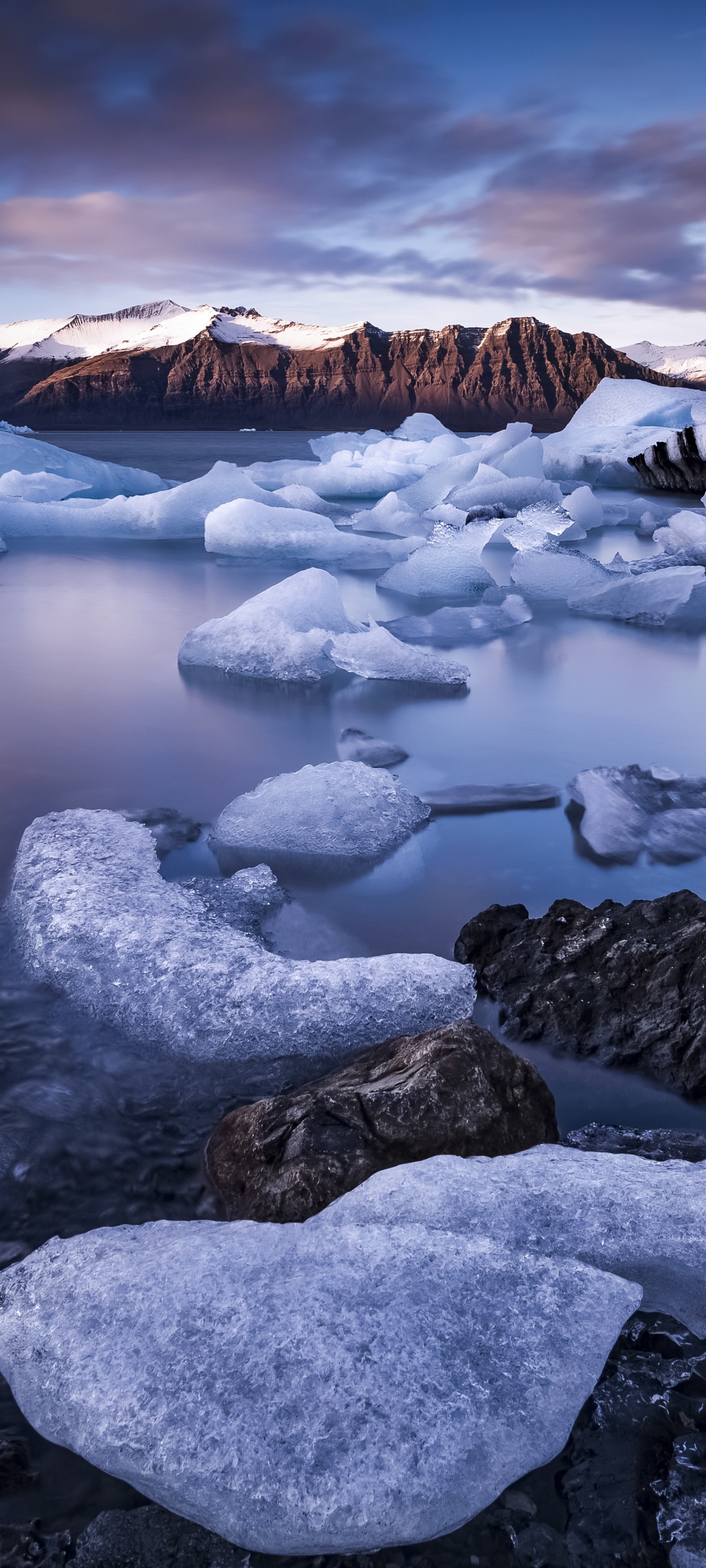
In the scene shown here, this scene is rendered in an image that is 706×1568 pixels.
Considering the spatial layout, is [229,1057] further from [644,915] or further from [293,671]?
[293,671]

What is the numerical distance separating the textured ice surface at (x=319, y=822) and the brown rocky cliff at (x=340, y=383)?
92.2 m

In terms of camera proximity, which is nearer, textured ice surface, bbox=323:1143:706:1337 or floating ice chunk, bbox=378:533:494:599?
textured ice surface, bbox=323:1143:706:1337

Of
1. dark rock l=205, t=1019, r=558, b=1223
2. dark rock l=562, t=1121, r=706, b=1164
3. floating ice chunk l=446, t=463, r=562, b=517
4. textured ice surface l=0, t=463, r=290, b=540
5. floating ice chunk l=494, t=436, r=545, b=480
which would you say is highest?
floating ice chunk l=494, t=436, r=545, b=480

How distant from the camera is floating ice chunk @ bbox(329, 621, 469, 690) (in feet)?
13.6

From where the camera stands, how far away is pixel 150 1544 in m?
0.88

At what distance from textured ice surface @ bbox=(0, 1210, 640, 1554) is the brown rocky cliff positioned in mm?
93877

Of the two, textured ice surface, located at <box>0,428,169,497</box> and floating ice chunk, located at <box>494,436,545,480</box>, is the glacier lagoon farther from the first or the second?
textured ice surface, located at <box>0,428,169,497</box>

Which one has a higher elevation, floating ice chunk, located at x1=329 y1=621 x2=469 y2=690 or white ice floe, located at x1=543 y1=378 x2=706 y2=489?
white ice floe, located at x1=543 y1=378 x2=706 y2=489

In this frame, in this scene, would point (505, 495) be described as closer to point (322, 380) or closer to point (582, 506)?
point (582, 506)

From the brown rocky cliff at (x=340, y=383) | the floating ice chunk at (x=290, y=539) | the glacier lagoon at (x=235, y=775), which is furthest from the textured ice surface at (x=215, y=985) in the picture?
the brown rocky cliff at (x=340, y=383)

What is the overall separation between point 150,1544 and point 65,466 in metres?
13.1

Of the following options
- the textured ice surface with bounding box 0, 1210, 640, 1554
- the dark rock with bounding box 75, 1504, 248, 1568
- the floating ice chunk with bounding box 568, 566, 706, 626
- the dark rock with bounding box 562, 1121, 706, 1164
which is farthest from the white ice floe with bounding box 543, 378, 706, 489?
the dark rock with bounding box 75, 1504, 248, 1568

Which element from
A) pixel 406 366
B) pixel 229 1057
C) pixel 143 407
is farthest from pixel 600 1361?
pixel 406 366

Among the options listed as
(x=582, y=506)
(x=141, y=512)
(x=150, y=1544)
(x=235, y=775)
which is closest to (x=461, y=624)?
(x=235, y=775)
